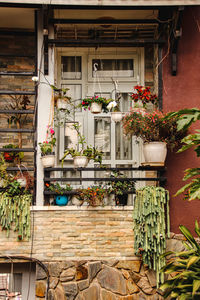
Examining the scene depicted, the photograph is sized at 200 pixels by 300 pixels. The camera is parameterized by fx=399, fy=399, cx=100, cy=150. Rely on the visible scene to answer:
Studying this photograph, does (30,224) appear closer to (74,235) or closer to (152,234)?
(74,235)

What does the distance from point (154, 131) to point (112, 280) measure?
7.16 ft

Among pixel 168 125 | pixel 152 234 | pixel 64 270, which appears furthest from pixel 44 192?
pixel 168 125

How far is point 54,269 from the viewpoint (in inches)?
222

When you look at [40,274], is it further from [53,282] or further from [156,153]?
[156,153]

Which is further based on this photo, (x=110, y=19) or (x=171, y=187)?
(x=110, y=19)

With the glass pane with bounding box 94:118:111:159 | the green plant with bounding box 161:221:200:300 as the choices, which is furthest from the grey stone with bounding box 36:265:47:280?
the glass pane with bounding box 94:118:111:159

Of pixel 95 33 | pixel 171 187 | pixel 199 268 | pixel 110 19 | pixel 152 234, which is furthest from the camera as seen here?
pixel 95 33

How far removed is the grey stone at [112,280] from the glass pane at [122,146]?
6.97 feet

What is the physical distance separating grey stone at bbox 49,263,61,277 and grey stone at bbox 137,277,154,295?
114cm

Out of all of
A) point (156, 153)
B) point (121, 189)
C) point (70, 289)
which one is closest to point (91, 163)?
point (121, 189)

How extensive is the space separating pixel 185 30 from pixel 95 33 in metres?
1.59

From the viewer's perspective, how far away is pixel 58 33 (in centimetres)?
706

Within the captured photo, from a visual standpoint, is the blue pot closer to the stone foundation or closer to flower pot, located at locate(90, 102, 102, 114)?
the stone foundation

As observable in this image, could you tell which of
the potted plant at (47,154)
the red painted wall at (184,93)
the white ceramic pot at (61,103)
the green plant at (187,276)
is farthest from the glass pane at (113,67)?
the green plant at (187,276)
